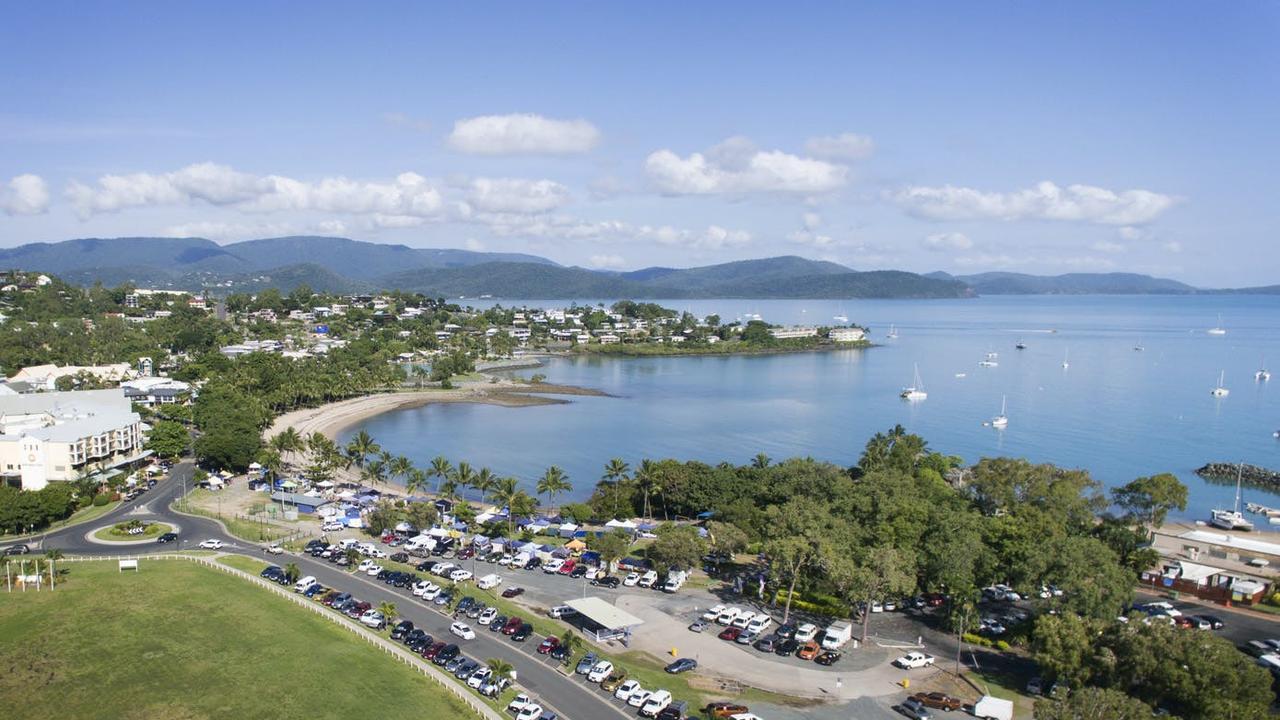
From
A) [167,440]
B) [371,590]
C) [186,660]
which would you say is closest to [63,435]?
[167,440]

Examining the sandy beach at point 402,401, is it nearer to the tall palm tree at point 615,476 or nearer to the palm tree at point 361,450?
the palm tree at point 361,450

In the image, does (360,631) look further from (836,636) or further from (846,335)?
(846,335)

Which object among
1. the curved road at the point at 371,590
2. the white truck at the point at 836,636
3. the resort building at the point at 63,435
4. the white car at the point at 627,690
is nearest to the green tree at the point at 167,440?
the resort building at the point at 63,435

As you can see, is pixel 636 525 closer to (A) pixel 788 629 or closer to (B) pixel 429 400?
(A) pixel 788 629

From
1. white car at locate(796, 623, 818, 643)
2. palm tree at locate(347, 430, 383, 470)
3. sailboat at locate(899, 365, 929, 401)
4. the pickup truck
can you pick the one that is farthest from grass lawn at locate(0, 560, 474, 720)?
sailboat at locate(899, 365, 929, 401)

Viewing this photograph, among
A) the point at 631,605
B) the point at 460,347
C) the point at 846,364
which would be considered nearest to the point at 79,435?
the point at 631,605
